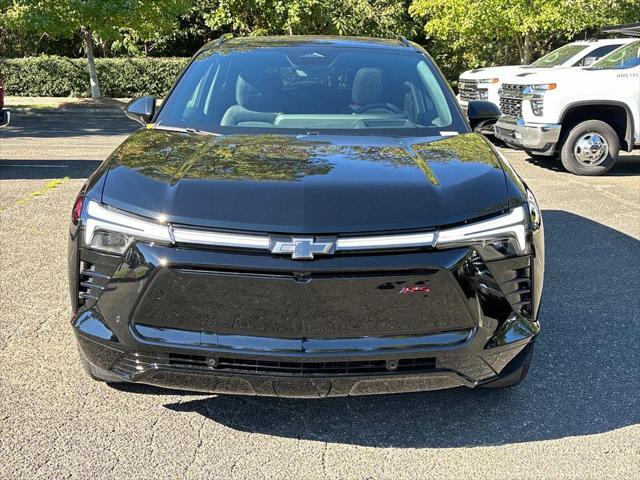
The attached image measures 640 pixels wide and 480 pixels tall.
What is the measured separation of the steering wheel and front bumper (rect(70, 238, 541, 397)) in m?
1.62

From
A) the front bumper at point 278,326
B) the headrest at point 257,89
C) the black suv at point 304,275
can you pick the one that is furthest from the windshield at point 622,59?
the front bumper at point 278,326

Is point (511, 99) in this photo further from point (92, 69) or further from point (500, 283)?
point (92, 69)

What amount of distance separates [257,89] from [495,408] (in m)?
2.23

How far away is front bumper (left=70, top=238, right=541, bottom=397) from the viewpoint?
2.45m

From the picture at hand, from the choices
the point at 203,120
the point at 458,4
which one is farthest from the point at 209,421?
the point at 458,4

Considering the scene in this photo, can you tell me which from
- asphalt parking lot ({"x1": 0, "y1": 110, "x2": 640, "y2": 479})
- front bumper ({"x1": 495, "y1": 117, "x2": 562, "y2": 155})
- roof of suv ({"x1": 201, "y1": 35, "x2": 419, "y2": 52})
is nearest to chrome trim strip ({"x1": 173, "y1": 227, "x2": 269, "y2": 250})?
asphalt parking lot ({"x1": 0, "y1": 110, "x2": 640, "y2": 479})

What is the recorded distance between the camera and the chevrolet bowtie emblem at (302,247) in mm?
2414

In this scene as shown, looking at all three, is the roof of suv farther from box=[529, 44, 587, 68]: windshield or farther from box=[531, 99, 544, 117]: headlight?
box=[529, 44, 587, 68]: windshield

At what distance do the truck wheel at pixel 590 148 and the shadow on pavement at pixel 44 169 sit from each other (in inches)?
263

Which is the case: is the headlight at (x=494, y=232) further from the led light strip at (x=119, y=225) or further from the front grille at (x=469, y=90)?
the front grille at (x=469, y=90)

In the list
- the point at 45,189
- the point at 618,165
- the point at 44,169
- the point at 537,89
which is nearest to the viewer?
the point at 45,189

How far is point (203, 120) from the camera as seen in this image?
3.69 m

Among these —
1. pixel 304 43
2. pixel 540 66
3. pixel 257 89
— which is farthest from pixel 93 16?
pixel 257 89

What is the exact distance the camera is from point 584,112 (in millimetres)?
9492
